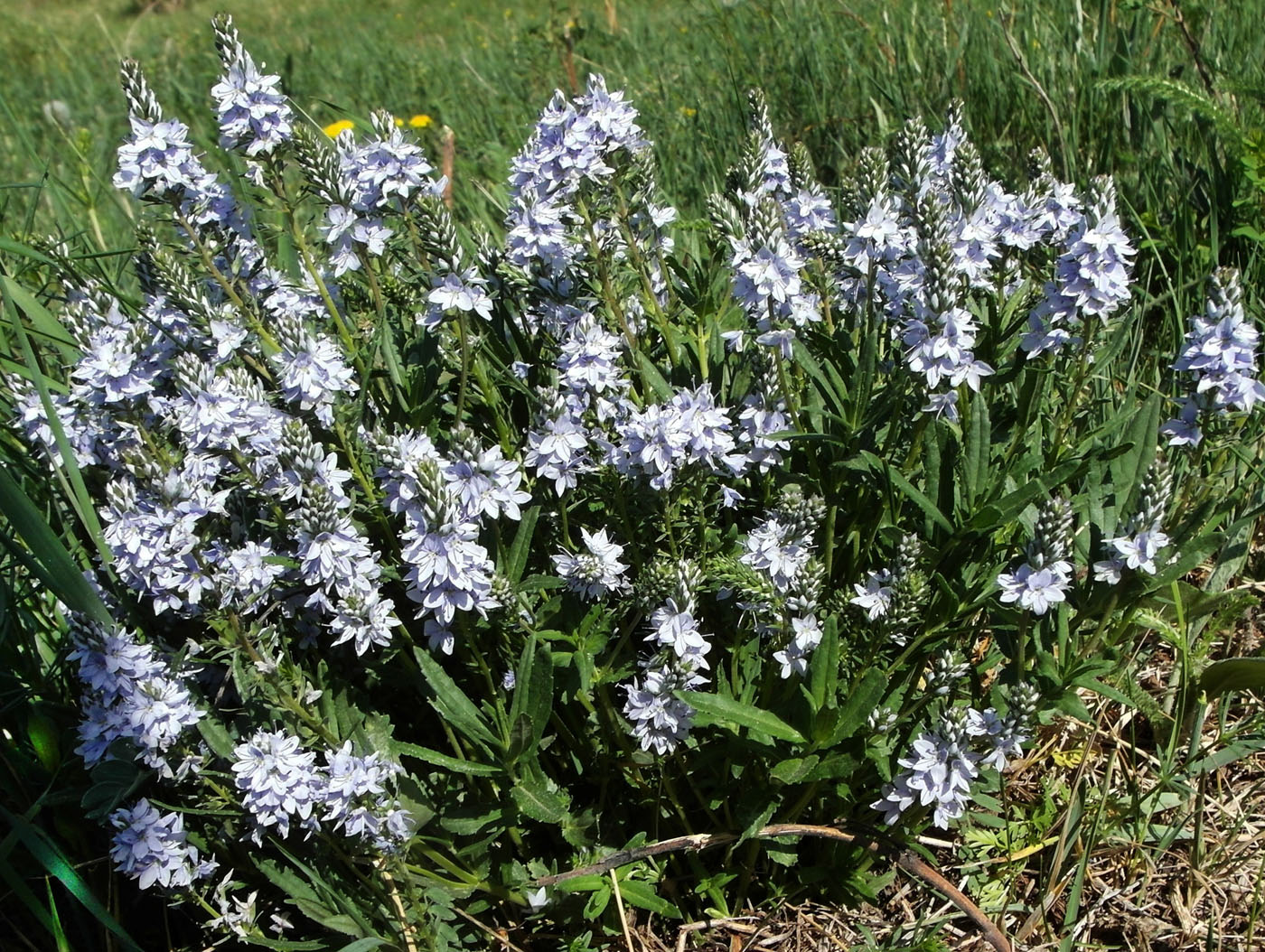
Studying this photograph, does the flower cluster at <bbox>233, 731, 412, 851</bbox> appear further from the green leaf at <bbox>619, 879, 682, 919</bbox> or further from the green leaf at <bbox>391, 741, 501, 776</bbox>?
the green leaf at <bbox>619, 879, 682, 919</bbox>

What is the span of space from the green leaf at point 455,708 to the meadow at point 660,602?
0.04 feet

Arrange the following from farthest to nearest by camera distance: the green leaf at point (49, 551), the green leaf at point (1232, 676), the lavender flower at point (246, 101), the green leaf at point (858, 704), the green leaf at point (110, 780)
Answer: the green leaf at point (1232, 676)
the lavender flower at point (246, 101)
the green leaf at point (110, 780)
the green leaf at point (858, 704)
the green leaf at point (49, 551)

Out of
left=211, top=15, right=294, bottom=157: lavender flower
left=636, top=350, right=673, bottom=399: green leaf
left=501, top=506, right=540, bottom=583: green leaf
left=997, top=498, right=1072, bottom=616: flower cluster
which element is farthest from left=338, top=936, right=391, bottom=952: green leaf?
left=211, top=15, right=294, bottom=157: lavender flower

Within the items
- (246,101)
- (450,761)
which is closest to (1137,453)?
(450,761)

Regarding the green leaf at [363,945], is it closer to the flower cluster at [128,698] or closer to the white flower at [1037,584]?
the flower cluster at [128,698]

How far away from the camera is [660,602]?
2336mm

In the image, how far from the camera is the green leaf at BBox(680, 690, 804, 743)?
2242 millimetres

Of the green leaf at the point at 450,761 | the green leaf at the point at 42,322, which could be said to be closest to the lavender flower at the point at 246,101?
the green leaf at the point at 42,322

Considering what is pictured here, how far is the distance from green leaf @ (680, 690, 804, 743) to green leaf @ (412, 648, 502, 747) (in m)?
0.44

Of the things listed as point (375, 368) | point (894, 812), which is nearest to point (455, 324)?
point (375, 368)

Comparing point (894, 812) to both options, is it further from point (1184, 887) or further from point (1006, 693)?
point (1184, 887)

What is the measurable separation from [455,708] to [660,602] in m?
0.49

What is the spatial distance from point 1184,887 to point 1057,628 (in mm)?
915

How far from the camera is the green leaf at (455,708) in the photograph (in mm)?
2256
